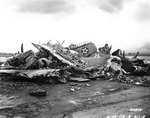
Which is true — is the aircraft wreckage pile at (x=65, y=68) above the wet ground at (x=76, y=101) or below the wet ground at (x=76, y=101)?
above

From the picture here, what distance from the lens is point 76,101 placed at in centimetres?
836

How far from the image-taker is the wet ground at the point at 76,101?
6.79m

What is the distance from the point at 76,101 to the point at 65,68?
4.73 metres

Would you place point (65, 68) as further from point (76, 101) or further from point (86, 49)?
point (86, 49)

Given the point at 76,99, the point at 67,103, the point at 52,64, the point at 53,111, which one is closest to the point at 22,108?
the point at 53,111

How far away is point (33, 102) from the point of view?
26.5ft

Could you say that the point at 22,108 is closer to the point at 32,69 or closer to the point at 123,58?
the point at 32,69

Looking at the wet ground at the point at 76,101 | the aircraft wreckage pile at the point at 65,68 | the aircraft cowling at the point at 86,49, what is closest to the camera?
the wet ground at the point at 76,101

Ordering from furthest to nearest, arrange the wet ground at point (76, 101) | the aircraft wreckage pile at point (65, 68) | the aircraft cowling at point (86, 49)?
the aircraft cowling at point (86, 49)
the aircraft wreckage pile at point (65, 68)
the wet ground at point (76, 101)

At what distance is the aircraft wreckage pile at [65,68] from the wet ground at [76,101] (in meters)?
0.68

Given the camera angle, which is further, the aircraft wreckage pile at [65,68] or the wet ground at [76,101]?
the aircraft wreckage pile at [65,68]

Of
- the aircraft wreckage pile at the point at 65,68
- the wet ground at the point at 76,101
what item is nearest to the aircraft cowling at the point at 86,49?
the aircraft wreckage pile at the point at 65,68

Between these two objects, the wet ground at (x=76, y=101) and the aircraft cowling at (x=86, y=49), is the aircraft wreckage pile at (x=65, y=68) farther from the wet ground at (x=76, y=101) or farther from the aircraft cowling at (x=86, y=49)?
the aircraft cowling at (x=86, y=49)

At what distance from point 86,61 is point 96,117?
958cm
